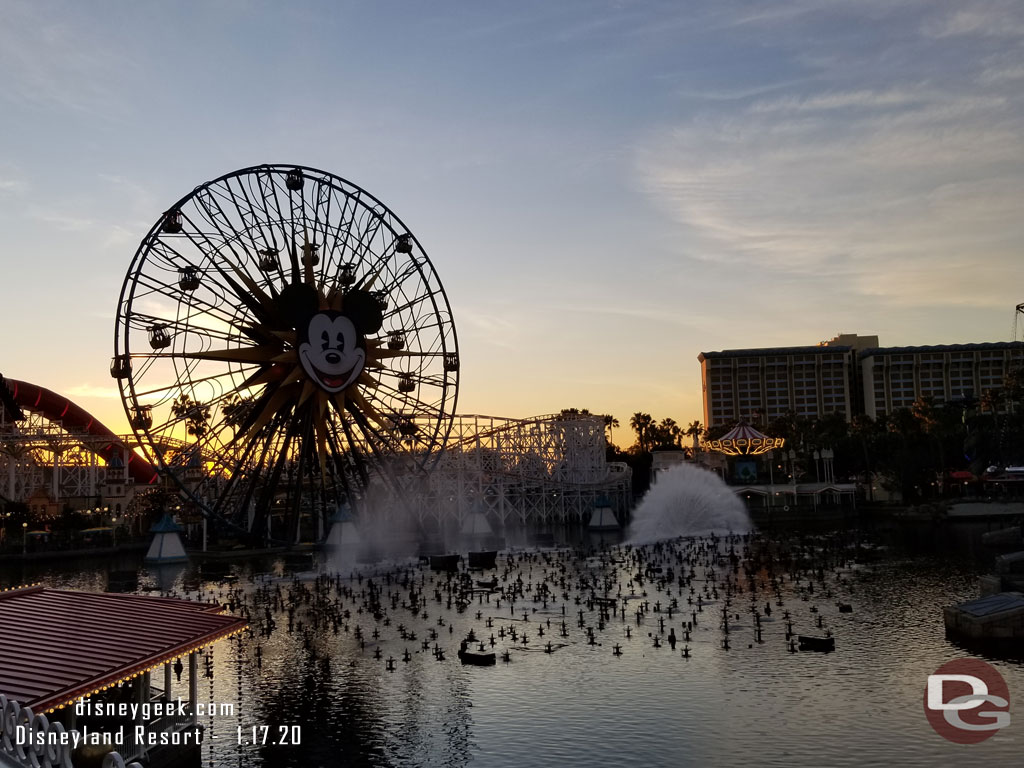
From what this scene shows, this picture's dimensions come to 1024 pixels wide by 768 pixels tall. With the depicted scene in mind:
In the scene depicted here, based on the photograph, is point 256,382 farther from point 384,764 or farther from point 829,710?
point 829,710

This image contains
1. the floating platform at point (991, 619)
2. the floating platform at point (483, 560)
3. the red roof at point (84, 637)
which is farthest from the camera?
the floating platform at point (483, 560)

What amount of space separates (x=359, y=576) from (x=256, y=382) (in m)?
15.4

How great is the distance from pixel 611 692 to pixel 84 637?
1715 centimetres

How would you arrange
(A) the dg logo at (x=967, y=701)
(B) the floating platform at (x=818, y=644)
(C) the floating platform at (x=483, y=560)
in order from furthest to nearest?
1. (C) the floating platform at (x=483, y=560)
2. (B) the floating platform at (x=818, y=644)
3. (A) the dg logo at (x=967, y=701)

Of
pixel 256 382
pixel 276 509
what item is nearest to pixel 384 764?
pixel 256 382

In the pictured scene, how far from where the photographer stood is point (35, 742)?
1248 cm

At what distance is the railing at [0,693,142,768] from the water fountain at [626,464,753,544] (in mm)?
85467

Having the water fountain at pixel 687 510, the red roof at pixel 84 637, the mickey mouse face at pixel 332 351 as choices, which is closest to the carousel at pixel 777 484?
the water fountain at pixel 687 510

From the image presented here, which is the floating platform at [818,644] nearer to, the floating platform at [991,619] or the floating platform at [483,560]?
the floating platform at [991,619]

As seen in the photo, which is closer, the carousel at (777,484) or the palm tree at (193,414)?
the palm tree at (193,414)

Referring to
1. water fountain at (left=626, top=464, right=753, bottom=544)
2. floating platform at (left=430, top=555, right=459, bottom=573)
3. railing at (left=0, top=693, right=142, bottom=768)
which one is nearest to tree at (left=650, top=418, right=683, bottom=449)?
water fountain at (left=626, top=464, right=753, bottom=544)

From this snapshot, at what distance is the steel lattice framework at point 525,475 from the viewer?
10350 cm

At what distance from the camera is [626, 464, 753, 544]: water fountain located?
102 m

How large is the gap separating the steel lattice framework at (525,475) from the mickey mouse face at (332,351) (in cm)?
3705
